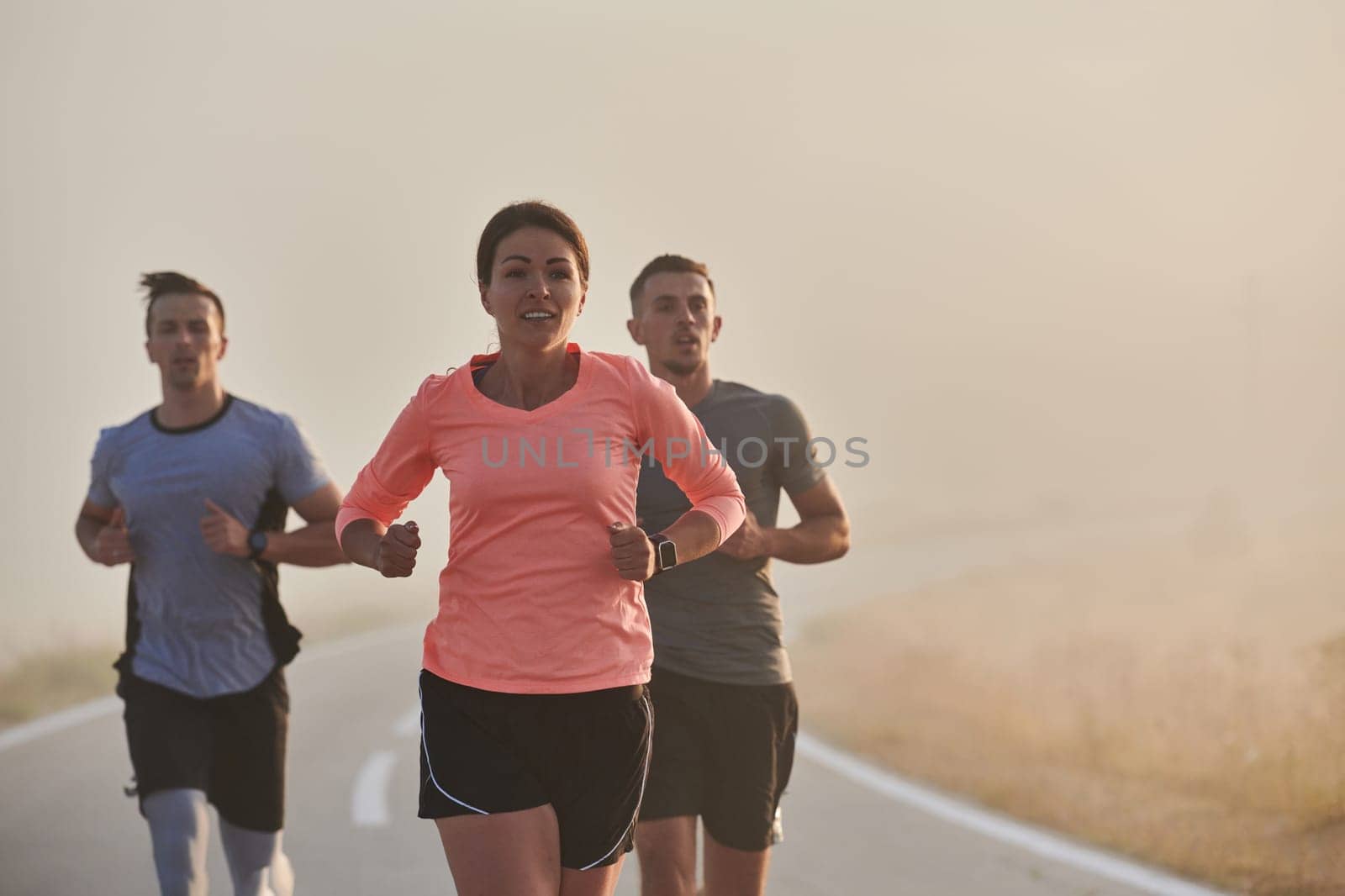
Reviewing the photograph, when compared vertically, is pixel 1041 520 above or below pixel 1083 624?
below

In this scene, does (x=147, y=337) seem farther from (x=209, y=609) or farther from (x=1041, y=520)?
(x=1041, y=520)

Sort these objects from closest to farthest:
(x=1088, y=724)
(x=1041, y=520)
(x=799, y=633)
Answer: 1. (x=1088, y=724)
2. (x=799, y=633)
3. (x=1041, y=520)

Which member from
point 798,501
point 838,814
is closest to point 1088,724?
point 838,814

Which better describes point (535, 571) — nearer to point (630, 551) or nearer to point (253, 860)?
point (630, 551)

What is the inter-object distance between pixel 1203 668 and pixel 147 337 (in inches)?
404

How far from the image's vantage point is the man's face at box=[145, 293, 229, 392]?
514cm

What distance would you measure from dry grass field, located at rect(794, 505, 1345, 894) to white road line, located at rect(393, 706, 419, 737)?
296cm

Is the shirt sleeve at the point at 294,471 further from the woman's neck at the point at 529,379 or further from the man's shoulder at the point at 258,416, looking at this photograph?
the woman's neck at the point at 529,379

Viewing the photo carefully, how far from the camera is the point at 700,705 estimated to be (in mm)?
4730

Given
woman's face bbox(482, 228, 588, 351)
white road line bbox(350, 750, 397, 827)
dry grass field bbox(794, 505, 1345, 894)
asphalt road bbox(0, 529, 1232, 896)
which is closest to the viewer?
woman's face bbox(482, 228, 588, 351)

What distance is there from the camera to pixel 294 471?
522 cm

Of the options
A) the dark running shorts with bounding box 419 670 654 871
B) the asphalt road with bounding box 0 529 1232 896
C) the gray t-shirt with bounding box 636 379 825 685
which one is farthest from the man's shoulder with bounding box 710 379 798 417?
the asphalt road with bounding box 0 529 1232 896

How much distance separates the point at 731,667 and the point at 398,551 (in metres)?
1.70

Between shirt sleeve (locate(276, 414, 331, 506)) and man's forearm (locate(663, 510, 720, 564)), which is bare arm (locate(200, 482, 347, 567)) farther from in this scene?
man's forearm (locate(663, 510, 720, 564))
